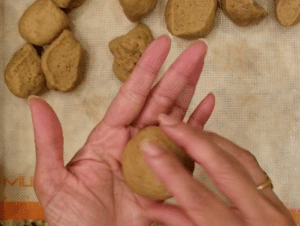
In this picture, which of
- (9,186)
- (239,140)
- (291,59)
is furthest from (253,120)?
(9,186)

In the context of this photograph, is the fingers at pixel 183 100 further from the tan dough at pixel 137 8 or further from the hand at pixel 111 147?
the tan dough at pixel 137 8

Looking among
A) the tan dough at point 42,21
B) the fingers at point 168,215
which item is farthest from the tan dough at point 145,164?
the tan dough at point 42,21

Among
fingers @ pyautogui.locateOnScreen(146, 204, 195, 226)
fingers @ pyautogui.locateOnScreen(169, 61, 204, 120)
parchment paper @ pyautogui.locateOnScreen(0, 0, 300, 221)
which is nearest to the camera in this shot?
fingers @ pyautogui.locateOnScreen(146, 204, 195, 226)

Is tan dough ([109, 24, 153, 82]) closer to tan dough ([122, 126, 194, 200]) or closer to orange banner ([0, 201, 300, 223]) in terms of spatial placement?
tan dough ([122, 126, 194, 200])

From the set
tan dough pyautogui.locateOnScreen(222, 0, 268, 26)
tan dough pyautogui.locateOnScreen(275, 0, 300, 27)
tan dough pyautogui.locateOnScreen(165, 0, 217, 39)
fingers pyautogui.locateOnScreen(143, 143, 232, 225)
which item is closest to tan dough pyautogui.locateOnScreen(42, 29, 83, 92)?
tan dough pyautogui.locateOnScreen(165, 0, 217, 39)

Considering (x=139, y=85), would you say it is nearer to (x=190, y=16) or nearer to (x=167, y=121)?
(x=167, y=121)

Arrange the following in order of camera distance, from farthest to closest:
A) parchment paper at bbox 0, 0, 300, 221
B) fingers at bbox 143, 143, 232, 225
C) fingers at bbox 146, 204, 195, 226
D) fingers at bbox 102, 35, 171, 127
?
parchment paper at bbox 0, 0, 300, 221, fingers at bbox 102, 35, 171, 127, fingers at bbox 146, 204, 195, 226, fingers at bbox 143, 143, 232, 225

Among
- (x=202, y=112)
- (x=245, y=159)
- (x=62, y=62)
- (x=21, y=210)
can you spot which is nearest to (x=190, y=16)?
(x=202, y=112)
